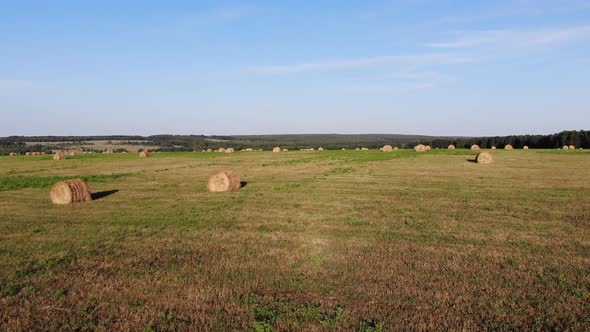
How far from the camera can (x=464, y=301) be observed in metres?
7.81

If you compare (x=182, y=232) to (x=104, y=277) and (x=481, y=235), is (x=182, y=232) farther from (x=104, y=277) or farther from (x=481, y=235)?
(x=481, y=235)

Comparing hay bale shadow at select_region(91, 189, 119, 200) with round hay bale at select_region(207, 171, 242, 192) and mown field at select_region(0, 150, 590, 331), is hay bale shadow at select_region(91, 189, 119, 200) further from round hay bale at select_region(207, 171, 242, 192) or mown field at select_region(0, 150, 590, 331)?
round hay bale at select_region(207, 171, 242, 192)

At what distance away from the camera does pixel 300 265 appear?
10039 millimetres

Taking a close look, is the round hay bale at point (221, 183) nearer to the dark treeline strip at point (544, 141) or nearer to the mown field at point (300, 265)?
the mown field at point (300, 265)

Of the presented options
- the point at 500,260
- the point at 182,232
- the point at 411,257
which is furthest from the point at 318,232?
the point at 500,260

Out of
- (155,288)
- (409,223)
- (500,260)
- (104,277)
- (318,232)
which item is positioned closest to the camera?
(155,288)

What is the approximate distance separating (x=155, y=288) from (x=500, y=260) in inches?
332

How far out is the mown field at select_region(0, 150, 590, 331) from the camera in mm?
7320

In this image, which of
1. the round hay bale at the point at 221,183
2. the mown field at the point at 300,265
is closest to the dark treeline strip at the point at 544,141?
the mown field at the point at 300,265

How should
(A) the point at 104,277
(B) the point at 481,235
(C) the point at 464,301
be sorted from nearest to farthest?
(C) the point at 464,301, (A) the point at 104,277, (B) the point at 481,235

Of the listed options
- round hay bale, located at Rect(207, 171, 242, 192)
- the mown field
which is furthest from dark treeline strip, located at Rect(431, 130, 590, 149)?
round hay bale, located at Rect(207, 171, 242, 192)

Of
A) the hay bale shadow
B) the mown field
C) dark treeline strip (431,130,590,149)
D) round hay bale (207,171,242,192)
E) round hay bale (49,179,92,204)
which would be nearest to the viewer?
the mown field

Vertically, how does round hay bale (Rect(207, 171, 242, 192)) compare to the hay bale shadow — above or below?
above

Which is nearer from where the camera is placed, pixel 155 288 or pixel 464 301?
pixel 464 301
